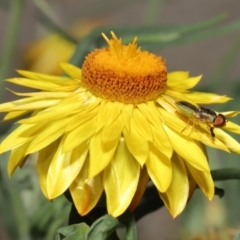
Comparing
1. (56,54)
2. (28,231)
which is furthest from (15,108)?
(56,54)

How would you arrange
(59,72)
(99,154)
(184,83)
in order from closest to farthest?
(99,154) → (184,83) → (59,72)

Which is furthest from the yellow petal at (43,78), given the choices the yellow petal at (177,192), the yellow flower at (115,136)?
the yellow petal at (177,192)

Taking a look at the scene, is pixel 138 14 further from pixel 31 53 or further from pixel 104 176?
pixel 104 176

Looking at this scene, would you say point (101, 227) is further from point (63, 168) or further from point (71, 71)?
point (71, 71)

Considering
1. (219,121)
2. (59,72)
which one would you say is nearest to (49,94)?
(219,121)

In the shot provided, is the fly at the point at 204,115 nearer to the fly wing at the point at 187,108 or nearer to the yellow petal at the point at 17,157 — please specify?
the fly wing at the point at 187,108
